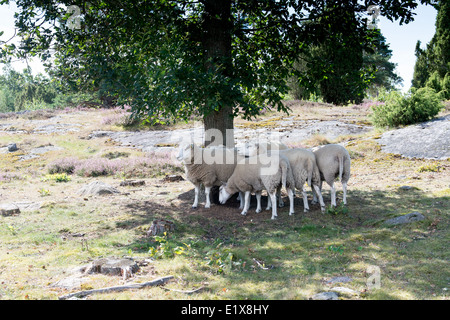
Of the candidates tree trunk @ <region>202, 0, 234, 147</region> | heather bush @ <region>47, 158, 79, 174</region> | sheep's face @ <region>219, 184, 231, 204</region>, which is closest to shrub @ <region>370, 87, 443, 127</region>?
tree trunk @ <region>202, 0, 234, 147</region>

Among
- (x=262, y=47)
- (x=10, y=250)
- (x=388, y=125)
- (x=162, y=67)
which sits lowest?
Result: (x=10, y=250)

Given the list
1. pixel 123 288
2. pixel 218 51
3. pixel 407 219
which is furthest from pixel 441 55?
pixel 123 288

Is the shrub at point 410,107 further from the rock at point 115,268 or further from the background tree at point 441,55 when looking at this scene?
the rock at point 115,268

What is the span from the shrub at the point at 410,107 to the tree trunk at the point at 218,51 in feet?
37.2

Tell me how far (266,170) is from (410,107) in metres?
12.5

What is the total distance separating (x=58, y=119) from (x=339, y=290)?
33968 mm

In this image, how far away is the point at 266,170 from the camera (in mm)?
9242

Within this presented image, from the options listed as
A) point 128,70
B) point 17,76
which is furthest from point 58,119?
point 128,70

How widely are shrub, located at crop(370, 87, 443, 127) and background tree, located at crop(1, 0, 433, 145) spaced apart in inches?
365

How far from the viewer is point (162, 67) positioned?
943 cm

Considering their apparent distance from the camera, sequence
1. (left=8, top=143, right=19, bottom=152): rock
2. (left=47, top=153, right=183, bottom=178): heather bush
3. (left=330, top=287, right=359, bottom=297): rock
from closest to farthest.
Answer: (left=330, top=287, right=359, bottom=297): rock → (left=47, top=153, right=183, bottom=178): heather bush → (left=8, top=143, right=19, bottom=152): rock

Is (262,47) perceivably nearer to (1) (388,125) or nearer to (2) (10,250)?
(2) (10,250)

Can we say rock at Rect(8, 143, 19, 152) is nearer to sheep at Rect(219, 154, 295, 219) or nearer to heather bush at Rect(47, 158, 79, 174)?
heather bush at Rect(47, 158, 79, 174)

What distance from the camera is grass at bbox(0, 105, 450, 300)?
16.8ft
